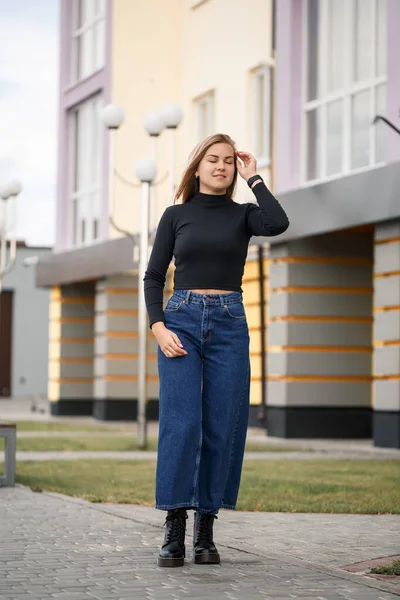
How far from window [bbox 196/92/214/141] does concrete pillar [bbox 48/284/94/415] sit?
724 cm

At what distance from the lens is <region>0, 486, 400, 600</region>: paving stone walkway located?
5.90 metres

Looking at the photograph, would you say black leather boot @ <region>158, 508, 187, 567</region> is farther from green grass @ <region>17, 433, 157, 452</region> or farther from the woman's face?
green grass @ <region>17, 433, 157, 452</region>

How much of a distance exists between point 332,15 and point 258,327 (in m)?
5.69

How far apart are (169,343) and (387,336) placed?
12299mm

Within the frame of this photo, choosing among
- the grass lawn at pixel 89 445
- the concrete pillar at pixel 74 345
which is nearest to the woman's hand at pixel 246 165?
the grass lawn at pixel 89 445

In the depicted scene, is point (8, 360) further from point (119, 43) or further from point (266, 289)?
point (266, 289)

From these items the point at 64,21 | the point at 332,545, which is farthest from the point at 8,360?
the point at 332,545

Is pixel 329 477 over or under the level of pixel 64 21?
under

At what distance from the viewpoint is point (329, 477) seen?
1305 cm

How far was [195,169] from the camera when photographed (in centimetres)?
702

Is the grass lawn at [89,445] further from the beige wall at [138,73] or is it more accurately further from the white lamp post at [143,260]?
the beige wall at [138,73]

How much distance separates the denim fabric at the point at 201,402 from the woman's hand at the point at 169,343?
0.16ft

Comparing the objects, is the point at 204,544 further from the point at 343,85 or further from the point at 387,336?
the point at 343,85

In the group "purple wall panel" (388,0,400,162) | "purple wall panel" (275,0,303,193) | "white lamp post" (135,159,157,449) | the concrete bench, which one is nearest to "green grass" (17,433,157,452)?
"white lamp post" (135,159,157,449)
